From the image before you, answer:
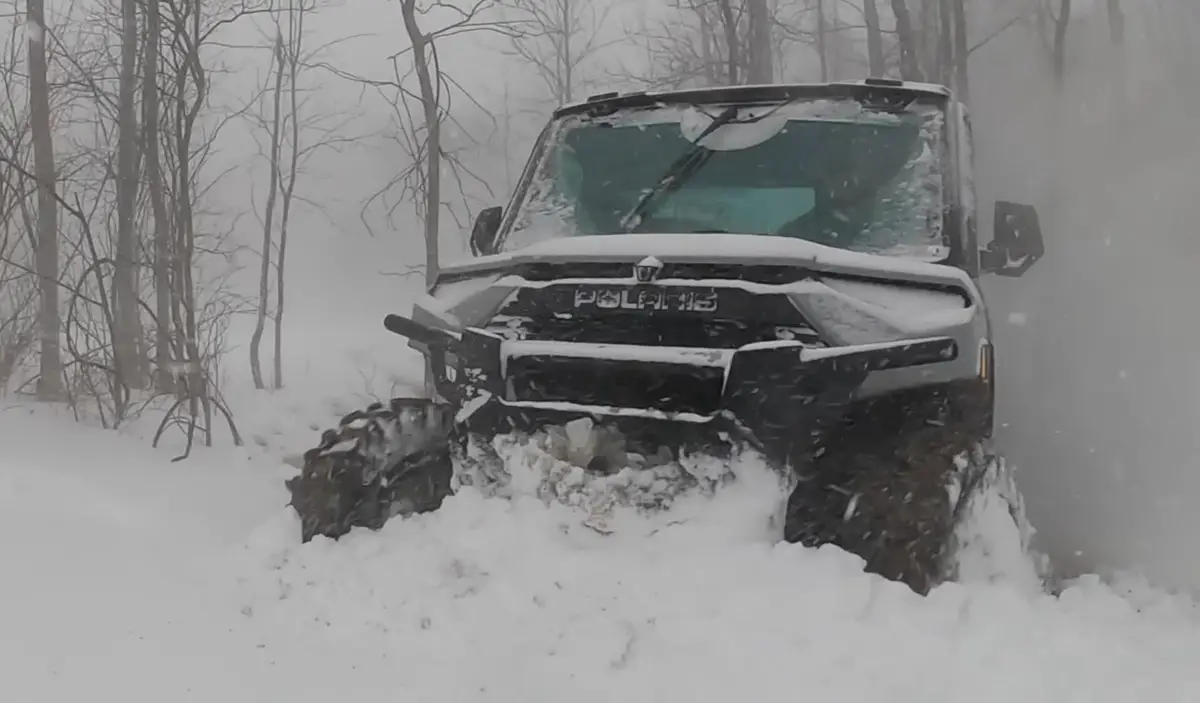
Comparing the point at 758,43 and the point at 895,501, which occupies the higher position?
the point at 758,43

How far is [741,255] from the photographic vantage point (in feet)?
11.4

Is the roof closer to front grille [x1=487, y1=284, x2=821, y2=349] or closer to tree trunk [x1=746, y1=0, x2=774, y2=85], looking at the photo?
front grille [x1=487, y1=284, x2=821, y2=349]

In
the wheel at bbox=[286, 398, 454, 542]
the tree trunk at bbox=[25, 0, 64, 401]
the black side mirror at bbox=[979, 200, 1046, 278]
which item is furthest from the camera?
the tree trunk at bbox=[25, 0, 64, 401]

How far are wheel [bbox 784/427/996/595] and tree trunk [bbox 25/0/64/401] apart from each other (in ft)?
22.3

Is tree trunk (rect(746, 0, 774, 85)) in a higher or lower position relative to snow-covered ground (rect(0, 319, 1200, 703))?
higher

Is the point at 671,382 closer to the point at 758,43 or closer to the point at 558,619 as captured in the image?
the point at 558,619

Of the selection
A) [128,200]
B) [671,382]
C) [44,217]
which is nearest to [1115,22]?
[128,200]

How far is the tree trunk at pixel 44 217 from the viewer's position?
855 cm

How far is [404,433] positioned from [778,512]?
1.43 meters

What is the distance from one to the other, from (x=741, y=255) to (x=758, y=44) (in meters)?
12.9

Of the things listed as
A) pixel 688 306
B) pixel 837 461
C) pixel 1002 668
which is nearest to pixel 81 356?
pixel 688 306

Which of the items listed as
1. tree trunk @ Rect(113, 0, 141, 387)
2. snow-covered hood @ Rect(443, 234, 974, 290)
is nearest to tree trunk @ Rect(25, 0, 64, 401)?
tree trunk @ Rect(113, 0, 141, 387)

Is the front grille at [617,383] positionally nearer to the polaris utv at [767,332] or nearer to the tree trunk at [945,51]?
the polaris utv at [767,332]

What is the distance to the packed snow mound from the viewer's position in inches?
106
